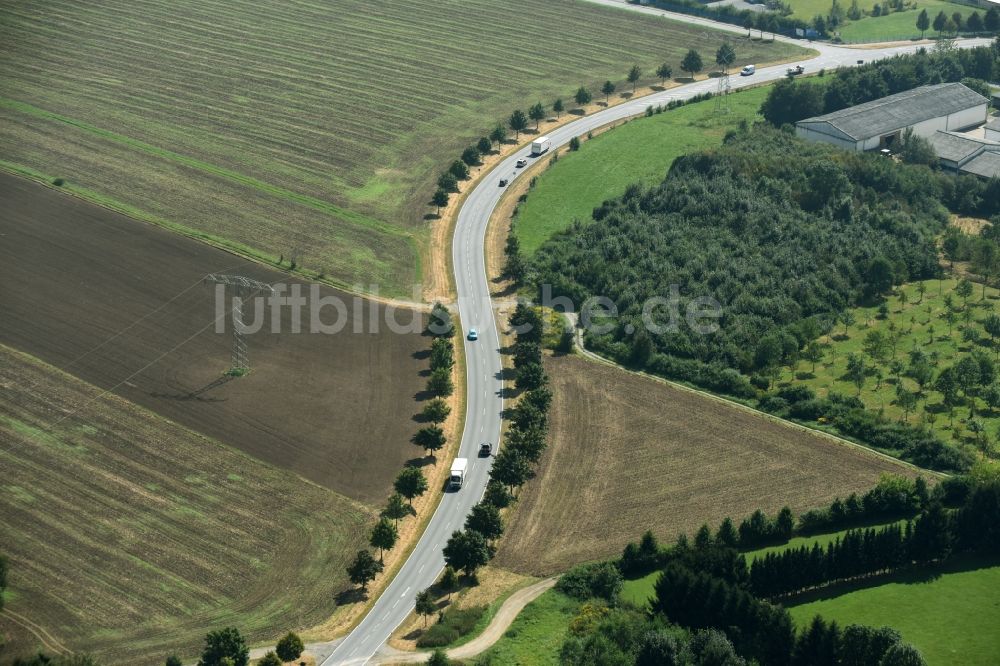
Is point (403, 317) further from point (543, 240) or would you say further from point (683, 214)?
point (683, 214)

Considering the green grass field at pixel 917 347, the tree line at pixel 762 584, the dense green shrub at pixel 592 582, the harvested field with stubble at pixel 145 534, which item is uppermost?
the green grass field at pixel 917 347

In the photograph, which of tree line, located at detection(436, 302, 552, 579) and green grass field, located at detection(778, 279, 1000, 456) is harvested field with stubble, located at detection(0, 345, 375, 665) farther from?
green grass field, located at detection(778, 279, 1000, 456)

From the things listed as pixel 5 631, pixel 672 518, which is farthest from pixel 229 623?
pixel 672 518

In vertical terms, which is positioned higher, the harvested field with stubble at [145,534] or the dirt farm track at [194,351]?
the dirt farm track at [194,351]

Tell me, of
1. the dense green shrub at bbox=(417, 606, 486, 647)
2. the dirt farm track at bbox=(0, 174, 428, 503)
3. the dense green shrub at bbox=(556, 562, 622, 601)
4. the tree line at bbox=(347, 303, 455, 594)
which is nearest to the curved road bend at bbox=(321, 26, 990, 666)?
the tree line at bbox=(347, 303, 455, 594)

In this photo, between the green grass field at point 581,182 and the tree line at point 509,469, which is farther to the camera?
the green grass field at point 581,182

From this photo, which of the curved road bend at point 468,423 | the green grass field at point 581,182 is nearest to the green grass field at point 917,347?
the curved road bend at point 468,423

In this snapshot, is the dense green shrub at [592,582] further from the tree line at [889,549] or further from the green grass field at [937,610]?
the green grass field at [937,610]
